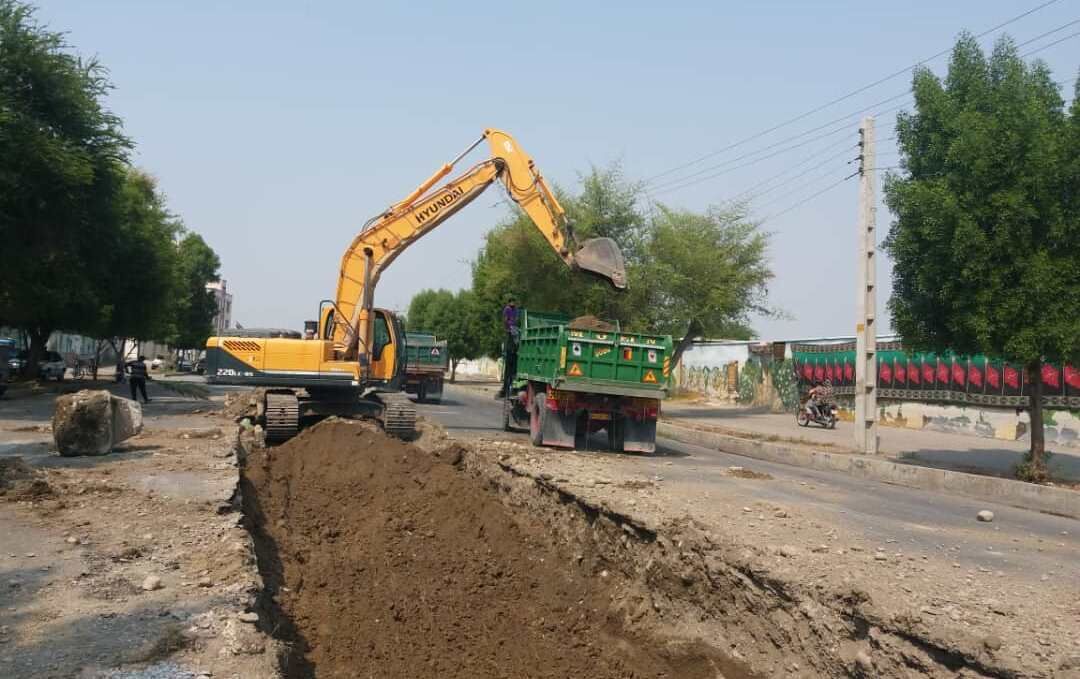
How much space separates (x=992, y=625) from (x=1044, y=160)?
9.87 metres

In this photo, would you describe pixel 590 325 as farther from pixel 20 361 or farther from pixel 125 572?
pixel 20 361

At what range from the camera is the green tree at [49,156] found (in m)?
18.8


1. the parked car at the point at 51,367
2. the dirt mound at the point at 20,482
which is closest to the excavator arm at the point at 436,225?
the dirt mound at the point at 20,482

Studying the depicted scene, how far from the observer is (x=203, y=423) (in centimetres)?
1738

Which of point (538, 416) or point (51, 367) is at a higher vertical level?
point (51, 367)

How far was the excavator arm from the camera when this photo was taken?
15.9m

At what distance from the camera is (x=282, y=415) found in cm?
1495

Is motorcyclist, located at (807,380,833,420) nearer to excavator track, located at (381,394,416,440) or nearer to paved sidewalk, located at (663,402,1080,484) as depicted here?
paved sidewalk, located at (663,402,1080,484)

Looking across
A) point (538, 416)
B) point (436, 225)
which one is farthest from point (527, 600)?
point (436, 225)

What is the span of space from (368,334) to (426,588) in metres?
9.19

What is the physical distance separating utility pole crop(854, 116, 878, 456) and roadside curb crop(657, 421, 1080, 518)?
88 centimetres

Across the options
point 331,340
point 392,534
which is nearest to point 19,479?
point 392,534

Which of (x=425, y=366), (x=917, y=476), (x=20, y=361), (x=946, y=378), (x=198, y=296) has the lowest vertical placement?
(x=917, y=476)

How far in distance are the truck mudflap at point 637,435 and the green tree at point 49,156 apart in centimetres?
1312
